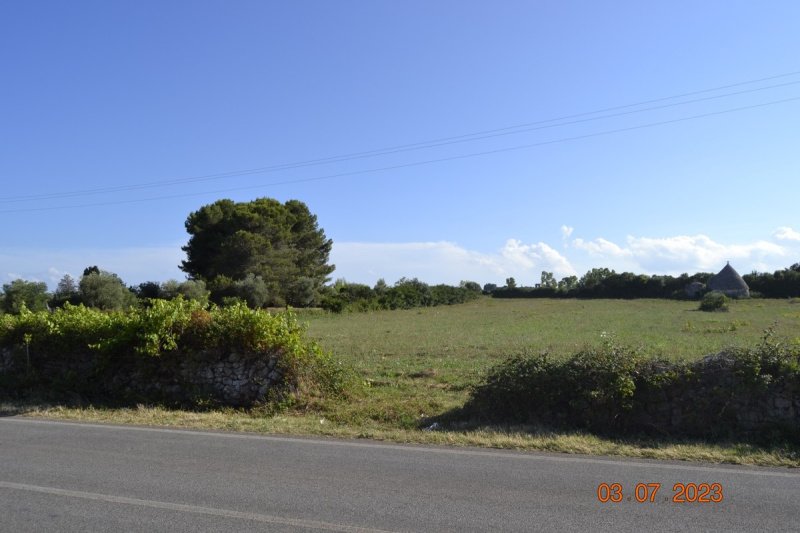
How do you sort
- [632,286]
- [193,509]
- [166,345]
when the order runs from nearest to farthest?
[193,509] < [166,345] < [632,286]

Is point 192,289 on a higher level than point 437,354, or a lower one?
higher

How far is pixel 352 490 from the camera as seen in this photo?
5562 millimetres

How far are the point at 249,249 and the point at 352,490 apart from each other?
4693 centimetres

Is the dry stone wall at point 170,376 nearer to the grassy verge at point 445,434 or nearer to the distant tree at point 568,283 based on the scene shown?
the grassy verge at point 445,434

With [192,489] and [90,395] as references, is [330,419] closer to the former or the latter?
[192,489]

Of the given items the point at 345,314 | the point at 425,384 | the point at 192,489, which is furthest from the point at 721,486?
the point at 345,314

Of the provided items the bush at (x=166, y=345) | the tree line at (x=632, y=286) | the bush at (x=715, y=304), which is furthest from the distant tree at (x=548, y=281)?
the bush at (x=166, y=345)

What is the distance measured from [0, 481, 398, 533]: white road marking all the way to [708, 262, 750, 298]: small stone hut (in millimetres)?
70269

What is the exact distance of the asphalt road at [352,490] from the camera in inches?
187

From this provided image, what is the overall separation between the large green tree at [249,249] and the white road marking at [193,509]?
141ft

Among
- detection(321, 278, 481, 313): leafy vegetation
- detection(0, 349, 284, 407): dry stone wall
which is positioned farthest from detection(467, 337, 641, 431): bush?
detection(321, 278, 481, 313): leafy vegetation

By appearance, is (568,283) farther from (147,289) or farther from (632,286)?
(147,289)

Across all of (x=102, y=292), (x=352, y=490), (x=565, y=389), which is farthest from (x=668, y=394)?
(x=102, y=292)

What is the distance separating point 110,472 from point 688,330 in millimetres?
26729
